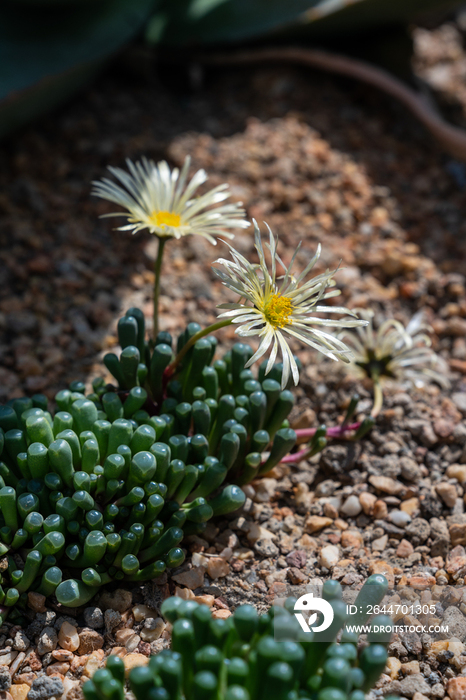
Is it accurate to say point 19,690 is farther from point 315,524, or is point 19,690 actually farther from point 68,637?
point 315,524

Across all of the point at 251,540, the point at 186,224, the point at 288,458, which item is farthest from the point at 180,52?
the point at 251,540

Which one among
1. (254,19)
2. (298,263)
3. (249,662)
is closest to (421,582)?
(249,662)

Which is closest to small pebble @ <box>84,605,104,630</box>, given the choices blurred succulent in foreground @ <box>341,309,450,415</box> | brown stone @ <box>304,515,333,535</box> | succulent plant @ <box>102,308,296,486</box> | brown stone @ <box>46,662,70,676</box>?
brown stone @ <box>46,662,70,676</box>

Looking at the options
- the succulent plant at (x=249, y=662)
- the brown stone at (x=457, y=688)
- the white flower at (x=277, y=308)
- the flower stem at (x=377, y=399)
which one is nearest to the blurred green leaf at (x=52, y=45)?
the white flower at (x=277, y=308)

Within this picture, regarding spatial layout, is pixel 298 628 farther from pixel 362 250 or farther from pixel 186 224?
pixel 362 250

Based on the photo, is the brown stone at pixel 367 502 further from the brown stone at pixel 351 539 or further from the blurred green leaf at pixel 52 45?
the blurred green leaf at pixel 52 45
